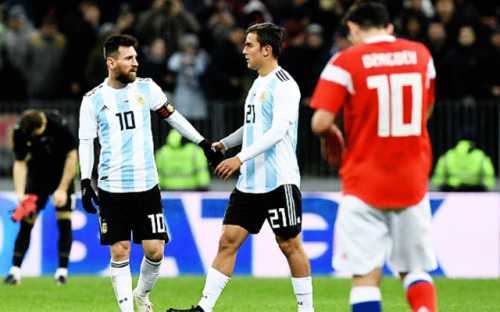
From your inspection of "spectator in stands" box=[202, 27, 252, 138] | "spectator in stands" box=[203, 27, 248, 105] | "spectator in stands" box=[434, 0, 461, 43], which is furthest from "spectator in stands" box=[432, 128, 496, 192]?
"spectator in stands" box=[203, 27, 248, 105]

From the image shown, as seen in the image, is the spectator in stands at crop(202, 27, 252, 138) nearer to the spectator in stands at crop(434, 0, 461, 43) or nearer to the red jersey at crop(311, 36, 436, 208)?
the spectator in stands at crop(434, 0, 461, 43)

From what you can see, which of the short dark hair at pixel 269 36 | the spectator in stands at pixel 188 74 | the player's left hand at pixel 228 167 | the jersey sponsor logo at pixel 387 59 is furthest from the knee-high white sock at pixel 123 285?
the spectator in stands at pixel 188 74

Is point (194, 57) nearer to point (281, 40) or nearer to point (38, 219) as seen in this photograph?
point (38, 219)

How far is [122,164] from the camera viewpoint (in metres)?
7.87

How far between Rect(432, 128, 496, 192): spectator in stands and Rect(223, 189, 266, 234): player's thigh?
6.95 meters

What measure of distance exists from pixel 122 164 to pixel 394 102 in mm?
2837

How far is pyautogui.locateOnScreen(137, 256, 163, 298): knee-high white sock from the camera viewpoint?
8.14 m

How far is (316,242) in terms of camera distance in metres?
12.8

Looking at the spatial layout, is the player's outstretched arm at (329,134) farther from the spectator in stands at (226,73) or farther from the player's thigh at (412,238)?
the spectator in stands at (226,73)

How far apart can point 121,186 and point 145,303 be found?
3.67 ft

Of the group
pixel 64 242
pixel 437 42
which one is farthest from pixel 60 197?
pixel 437 42

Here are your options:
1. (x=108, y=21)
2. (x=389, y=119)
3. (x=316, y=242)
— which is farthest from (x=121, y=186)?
(x=108, y=21)

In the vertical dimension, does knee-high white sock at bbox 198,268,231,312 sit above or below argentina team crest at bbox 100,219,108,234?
below

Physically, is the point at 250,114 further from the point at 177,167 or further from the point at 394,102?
the point at 177,167
